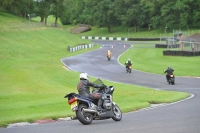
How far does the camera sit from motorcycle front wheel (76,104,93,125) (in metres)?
15.6

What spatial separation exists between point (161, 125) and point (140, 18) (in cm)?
12393

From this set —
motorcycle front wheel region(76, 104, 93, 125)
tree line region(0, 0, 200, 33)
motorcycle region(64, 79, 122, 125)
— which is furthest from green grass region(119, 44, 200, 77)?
tree line region(0, 0, 200, 33)

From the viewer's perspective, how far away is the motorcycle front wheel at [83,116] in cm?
1556

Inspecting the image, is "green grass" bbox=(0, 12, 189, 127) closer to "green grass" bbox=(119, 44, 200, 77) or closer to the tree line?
"green grass" bbox=(119, 44, 200, 77)

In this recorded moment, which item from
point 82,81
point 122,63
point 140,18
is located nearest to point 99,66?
point 122,63

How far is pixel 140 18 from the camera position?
137500mm

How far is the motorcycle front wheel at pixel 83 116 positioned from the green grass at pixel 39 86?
209cm

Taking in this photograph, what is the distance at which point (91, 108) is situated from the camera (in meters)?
16.0

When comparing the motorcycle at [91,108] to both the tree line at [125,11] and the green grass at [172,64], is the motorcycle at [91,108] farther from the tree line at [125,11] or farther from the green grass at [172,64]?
the tree line at [125,11]

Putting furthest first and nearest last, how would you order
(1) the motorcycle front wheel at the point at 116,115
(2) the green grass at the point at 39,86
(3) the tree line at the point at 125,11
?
(3) the tree line at the point at 125,11, (2) the green grass at the point at 39,86, (1) the motorcycle front wheel at the point at 116,115

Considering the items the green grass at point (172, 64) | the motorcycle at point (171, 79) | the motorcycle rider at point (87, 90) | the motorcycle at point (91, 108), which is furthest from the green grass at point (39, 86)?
the green grass at point (172, 64)

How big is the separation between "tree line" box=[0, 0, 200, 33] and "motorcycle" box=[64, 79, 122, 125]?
93748 mm

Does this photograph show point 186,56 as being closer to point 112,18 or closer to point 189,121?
point 189,121

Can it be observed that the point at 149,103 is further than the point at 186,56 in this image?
No
